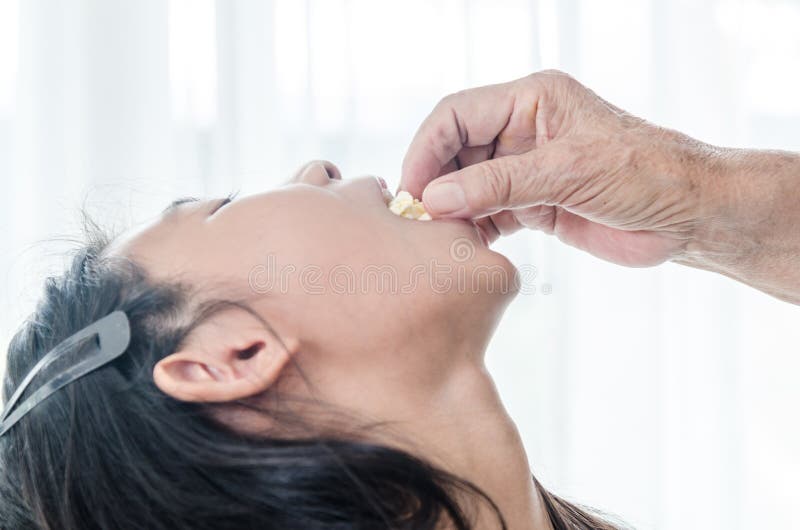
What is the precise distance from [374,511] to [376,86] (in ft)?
4.74

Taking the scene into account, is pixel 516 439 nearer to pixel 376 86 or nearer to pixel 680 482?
pixel 376 86

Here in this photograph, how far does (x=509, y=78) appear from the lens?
213 centimetres

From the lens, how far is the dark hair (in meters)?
0.86

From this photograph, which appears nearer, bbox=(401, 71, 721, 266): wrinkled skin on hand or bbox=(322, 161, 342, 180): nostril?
bbox=(401, 71, 721, 266): wrinkled skin on hand

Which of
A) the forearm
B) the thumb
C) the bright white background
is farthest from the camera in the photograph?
the bright white background

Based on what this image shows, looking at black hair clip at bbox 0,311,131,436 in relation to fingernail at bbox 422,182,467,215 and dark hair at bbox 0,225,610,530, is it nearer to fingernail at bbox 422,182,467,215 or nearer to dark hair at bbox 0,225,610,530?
dark hair at bbox 0,225,610,530

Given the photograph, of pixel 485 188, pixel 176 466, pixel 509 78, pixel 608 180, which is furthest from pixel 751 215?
pixel 509 78

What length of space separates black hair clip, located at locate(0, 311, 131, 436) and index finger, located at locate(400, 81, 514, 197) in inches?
20.3

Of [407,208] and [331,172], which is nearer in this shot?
[407,208]

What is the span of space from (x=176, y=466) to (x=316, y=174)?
1.48 feet

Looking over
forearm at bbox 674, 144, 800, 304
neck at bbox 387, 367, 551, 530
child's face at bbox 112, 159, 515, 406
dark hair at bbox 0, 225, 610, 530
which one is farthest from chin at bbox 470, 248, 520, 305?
forearm at bbox 674, 144, 800, 304

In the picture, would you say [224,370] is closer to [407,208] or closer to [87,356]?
[87,356]

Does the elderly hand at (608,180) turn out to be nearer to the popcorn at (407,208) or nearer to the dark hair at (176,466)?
the popcorn at (407,208)

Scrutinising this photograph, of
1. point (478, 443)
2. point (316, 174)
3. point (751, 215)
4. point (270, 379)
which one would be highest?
point (316, 174)
